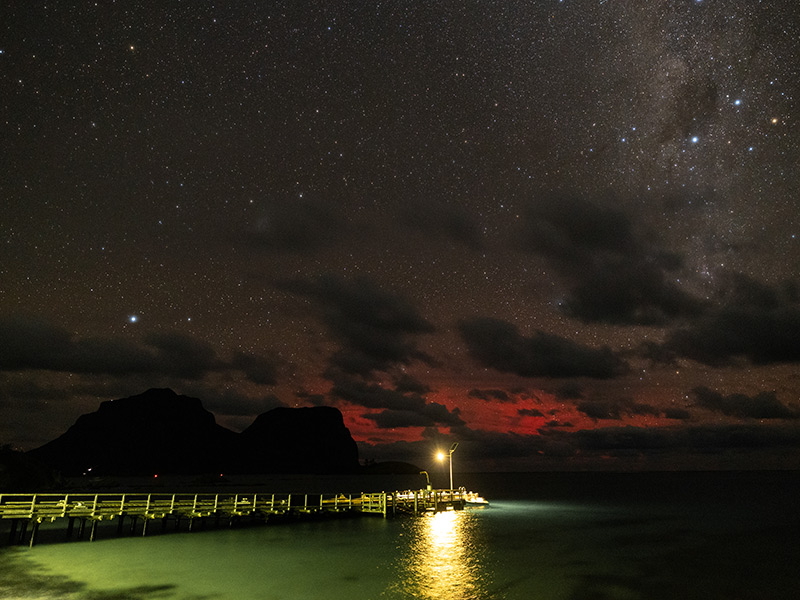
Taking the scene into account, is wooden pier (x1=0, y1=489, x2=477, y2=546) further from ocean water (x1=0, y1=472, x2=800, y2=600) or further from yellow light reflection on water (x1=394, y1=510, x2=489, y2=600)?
yellow light reflection on water (x1=394, y1=510, x2=489, y2=600)

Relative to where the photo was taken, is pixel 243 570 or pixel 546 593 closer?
pixel 546 593

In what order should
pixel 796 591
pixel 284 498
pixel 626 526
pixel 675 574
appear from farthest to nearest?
pixel 626 526, pixel 284 498, pixel 675 574, pixel 796 591

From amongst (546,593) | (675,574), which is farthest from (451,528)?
(546,593)

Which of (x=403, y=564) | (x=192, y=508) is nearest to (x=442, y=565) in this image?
(x=403, y=564)

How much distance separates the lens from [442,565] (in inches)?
1267

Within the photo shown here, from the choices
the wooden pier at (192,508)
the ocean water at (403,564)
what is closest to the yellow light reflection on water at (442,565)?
the ocean water at (403,564)

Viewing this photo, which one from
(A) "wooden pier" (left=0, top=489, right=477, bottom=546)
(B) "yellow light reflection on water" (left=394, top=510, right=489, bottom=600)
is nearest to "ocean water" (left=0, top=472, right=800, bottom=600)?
(B) "yellow light reflection on water" (left=394, top=510, right=489, bottom=600)

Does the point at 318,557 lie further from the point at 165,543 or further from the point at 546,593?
the point at 546,593

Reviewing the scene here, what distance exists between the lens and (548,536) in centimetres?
4634

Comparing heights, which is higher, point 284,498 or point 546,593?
point 284,498

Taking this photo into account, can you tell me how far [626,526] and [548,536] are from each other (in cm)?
1631

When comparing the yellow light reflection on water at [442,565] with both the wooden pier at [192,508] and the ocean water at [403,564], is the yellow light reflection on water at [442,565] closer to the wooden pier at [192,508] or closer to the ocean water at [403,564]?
the ocean water at [403,564]

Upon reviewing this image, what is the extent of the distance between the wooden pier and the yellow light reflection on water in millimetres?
7301

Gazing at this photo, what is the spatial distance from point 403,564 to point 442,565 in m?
2.28
